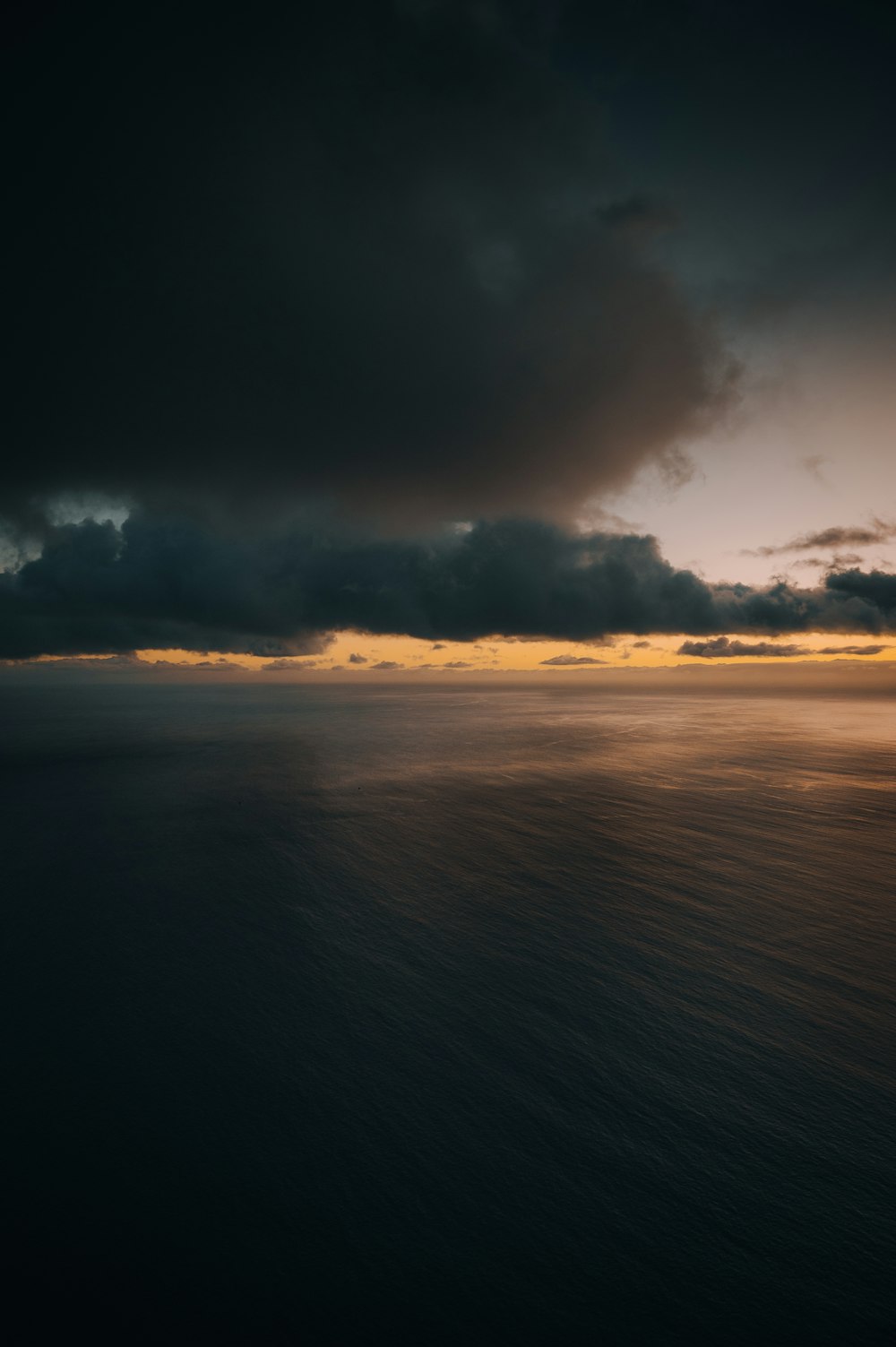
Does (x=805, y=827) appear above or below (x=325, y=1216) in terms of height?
below

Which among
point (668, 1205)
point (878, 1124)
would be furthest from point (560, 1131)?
point (878, 1124)

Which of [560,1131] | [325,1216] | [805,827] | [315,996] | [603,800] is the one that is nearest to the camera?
[325,1216]

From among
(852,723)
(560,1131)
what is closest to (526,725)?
(852,723)

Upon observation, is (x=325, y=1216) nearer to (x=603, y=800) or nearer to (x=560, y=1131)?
(x=560, y=1131)

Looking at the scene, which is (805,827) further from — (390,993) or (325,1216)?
(325,1216)

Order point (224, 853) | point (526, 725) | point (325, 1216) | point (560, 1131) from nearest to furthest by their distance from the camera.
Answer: point (325, 1216) < point (560, 1131) < point (224, 853) < point (526, 725)

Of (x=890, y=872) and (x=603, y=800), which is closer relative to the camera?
(x=890, y=872)
